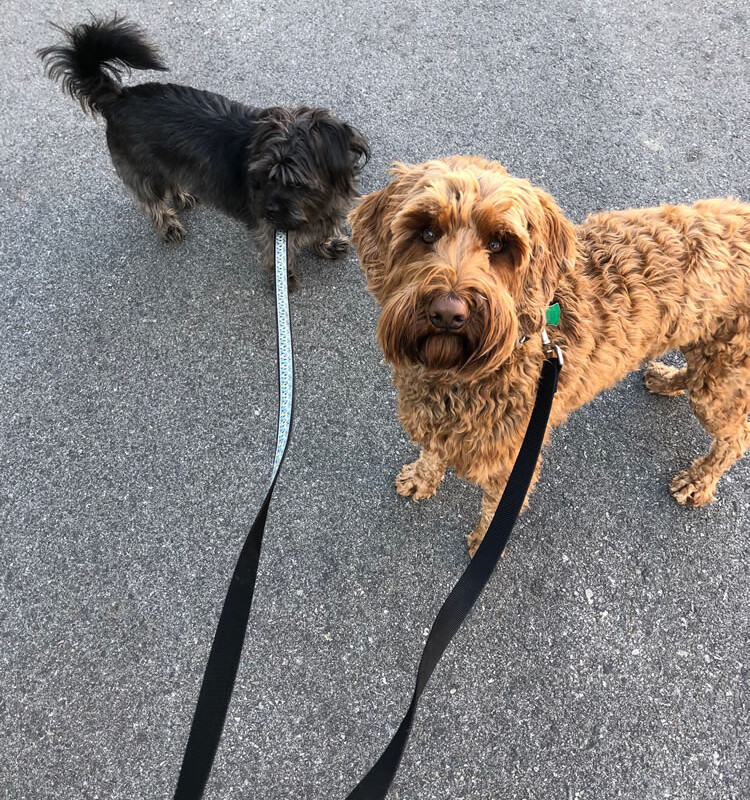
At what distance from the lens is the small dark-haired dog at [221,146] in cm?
283

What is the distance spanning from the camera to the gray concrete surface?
229 cm

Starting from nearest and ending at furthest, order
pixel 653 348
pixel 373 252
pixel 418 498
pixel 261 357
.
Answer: pixel 373 252 → pixel 653 348 → pixel 418 498 → pixel 261 357

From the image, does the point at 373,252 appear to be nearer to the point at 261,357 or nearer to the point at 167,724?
the point at 261,357

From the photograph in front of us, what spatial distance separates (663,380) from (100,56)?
3.75 meters

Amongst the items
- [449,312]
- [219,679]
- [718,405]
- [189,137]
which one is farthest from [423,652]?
[189,137]

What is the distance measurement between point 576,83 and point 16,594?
5.17m

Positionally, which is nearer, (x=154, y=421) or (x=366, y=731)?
(x=366, y=731)

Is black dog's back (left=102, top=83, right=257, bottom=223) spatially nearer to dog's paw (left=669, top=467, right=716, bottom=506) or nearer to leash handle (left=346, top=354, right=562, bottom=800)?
leash handle (left=346, top=354, right=562, bottom=800)

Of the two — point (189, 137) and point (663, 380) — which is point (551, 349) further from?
point (189, 137)

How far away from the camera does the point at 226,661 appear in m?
1.38

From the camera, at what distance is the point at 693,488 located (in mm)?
2709

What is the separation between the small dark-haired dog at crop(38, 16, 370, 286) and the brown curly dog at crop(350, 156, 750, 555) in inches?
42.3

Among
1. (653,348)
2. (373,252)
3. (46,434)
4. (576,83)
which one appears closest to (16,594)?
(46,434)

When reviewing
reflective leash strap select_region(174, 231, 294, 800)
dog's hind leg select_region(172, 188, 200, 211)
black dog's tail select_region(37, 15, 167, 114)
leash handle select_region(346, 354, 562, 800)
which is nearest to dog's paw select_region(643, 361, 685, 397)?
leash handle select_region(346, 354, 562, 800)
